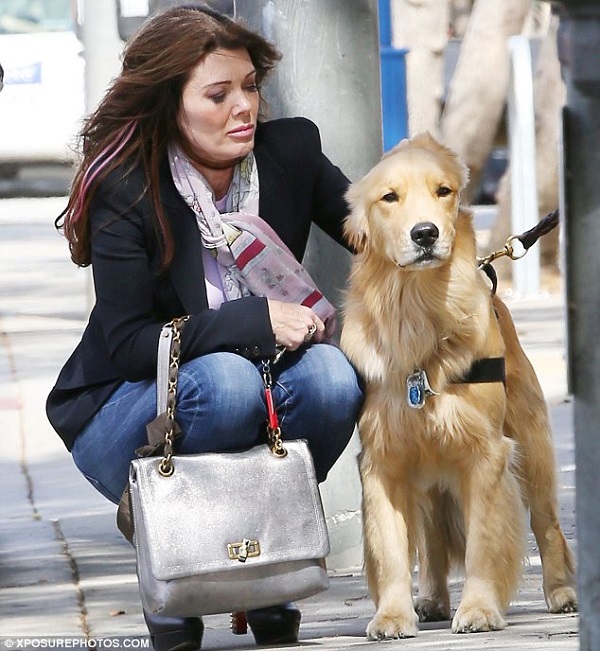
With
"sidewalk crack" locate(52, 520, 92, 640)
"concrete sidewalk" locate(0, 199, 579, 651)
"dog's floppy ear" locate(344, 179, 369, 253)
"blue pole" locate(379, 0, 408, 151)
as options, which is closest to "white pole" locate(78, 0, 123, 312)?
"concrete sidewalk" locate(0, 199, 579, 651)

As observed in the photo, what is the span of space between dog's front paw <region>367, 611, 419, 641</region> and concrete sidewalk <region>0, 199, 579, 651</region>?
41 millimetres

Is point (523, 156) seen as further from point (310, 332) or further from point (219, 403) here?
point (219, 403)

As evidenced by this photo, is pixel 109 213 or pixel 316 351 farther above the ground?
pixel 109 213

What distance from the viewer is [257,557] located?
3832mm

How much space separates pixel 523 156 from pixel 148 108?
8.03 m

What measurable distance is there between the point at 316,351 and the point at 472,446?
0.46 meters

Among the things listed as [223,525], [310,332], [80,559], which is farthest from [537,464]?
[80,559]

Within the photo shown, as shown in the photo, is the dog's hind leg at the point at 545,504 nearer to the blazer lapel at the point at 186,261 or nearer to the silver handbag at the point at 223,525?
the silver handbag at the point at 223,525

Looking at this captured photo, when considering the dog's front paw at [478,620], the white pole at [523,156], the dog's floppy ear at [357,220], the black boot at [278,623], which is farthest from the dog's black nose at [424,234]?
the white pole at [523,156]

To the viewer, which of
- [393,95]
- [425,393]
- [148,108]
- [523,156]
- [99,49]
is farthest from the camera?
[523,156]

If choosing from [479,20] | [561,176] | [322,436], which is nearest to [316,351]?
[322,436]

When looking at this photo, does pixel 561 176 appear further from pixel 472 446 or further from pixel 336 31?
pixel 336 31

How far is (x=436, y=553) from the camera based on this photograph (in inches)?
175

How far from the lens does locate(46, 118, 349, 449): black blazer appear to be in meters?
4.00
